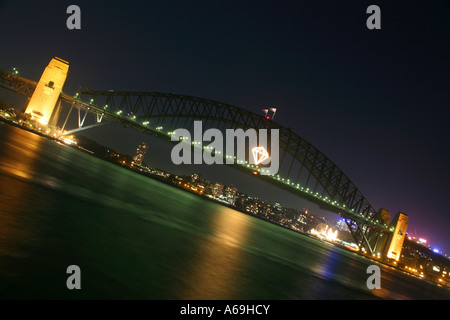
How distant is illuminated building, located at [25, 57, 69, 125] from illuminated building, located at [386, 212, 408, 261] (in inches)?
2842

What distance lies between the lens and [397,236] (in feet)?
218

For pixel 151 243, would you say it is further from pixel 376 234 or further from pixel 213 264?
pixel 376 234

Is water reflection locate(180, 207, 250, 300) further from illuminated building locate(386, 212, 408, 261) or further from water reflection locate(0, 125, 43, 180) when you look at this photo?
illuminated building locate(386, 212, 408, 261)

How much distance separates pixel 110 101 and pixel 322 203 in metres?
57.4

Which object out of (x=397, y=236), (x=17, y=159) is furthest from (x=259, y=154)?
(x=17, y=159)

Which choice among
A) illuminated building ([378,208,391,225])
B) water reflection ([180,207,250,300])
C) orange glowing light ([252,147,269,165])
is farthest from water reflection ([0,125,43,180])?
illuminated building ([378,208,391,225])

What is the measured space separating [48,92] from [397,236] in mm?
74945

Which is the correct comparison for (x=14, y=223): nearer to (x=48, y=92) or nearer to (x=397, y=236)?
(x=48, y=92)

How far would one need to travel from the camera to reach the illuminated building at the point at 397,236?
65.4 meters

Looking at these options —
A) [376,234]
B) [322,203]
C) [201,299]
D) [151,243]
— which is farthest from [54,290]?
[376,234]

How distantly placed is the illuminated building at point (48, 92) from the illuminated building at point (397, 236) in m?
72.2

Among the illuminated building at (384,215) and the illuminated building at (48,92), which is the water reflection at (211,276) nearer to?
the illuminated building at (48,92)

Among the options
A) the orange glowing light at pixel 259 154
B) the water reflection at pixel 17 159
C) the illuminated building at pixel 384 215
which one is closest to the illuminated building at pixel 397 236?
the illuminated building at pixel 384 215

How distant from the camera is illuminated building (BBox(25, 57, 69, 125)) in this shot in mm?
52344
